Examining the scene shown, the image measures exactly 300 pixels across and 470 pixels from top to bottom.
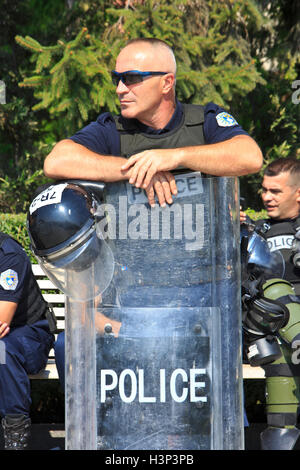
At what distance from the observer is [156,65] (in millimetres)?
2602

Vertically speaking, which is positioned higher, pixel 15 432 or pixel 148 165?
pixel 148 165

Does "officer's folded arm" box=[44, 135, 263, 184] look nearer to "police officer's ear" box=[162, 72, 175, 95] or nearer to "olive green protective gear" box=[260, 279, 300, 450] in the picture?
"police officer's ear" box=[162, 72, 175, 95]

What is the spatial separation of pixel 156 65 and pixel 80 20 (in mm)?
5165

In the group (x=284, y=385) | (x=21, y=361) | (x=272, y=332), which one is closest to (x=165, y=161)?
(x=272, y=332)

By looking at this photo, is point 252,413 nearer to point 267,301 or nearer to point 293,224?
point 293,224

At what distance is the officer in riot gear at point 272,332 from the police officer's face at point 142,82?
0.65 metres

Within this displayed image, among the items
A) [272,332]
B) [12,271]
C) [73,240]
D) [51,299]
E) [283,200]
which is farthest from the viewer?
[51,299]

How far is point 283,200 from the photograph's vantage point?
13.0ft

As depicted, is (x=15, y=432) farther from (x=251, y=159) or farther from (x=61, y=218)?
(x=251, y=159)

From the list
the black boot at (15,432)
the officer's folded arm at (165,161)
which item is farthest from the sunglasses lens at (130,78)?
the black boot at (15,432)

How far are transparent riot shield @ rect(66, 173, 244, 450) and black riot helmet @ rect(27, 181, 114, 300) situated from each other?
1.1 inches

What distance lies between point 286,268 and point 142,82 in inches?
60.2
